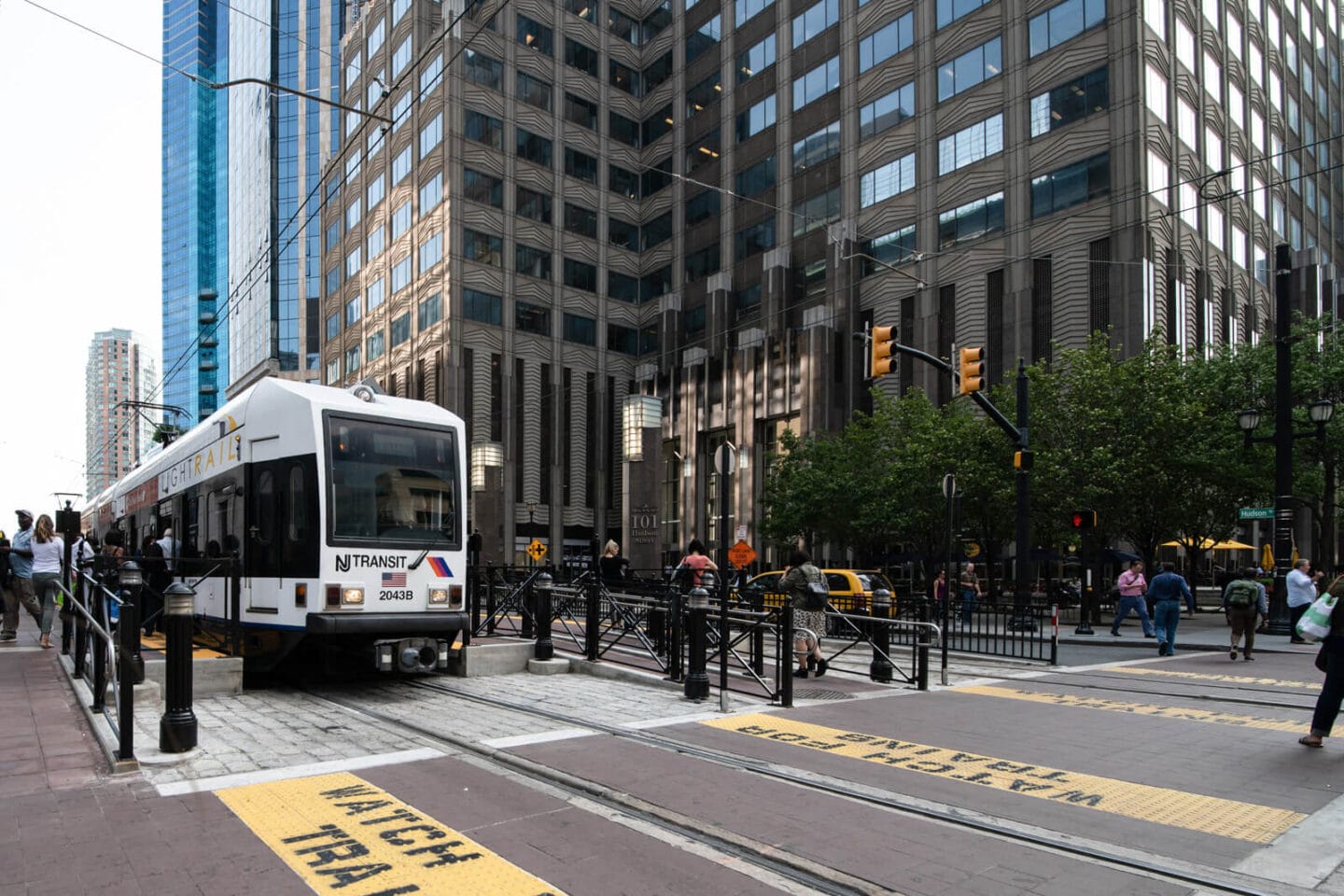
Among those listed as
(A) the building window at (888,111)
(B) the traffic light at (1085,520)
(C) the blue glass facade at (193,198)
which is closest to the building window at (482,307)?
(A) the building window at (888,111)

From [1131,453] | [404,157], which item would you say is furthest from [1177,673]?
[404,157]

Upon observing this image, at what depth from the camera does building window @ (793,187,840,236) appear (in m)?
46.1

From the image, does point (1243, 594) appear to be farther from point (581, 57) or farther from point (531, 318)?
point (581, 57)

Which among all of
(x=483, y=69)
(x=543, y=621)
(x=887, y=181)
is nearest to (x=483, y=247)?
(x=483, y=69)

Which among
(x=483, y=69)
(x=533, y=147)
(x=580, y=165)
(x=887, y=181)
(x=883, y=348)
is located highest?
(x=483, y=69)

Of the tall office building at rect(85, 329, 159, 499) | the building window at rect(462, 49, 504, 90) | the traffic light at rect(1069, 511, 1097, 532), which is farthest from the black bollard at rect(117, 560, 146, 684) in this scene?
the tall office building at rect(85, 329, 159, 499)

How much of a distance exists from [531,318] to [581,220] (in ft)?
24.1

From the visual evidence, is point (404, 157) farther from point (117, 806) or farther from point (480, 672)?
point (117, 806)

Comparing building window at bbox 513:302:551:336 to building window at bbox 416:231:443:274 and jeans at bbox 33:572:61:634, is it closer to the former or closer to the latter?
building window at bbox 416:231:443:274

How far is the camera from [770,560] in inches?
1850

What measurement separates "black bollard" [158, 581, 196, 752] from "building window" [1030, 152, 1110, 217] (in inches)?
1420

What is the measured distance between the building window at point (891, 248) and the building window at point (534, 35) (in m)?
25.5

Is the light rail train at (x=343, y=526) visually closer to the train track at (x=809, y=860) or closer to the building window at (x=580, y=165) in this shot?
the train track at (x=809, y=860)

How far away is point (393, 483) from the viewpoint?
1036cm
